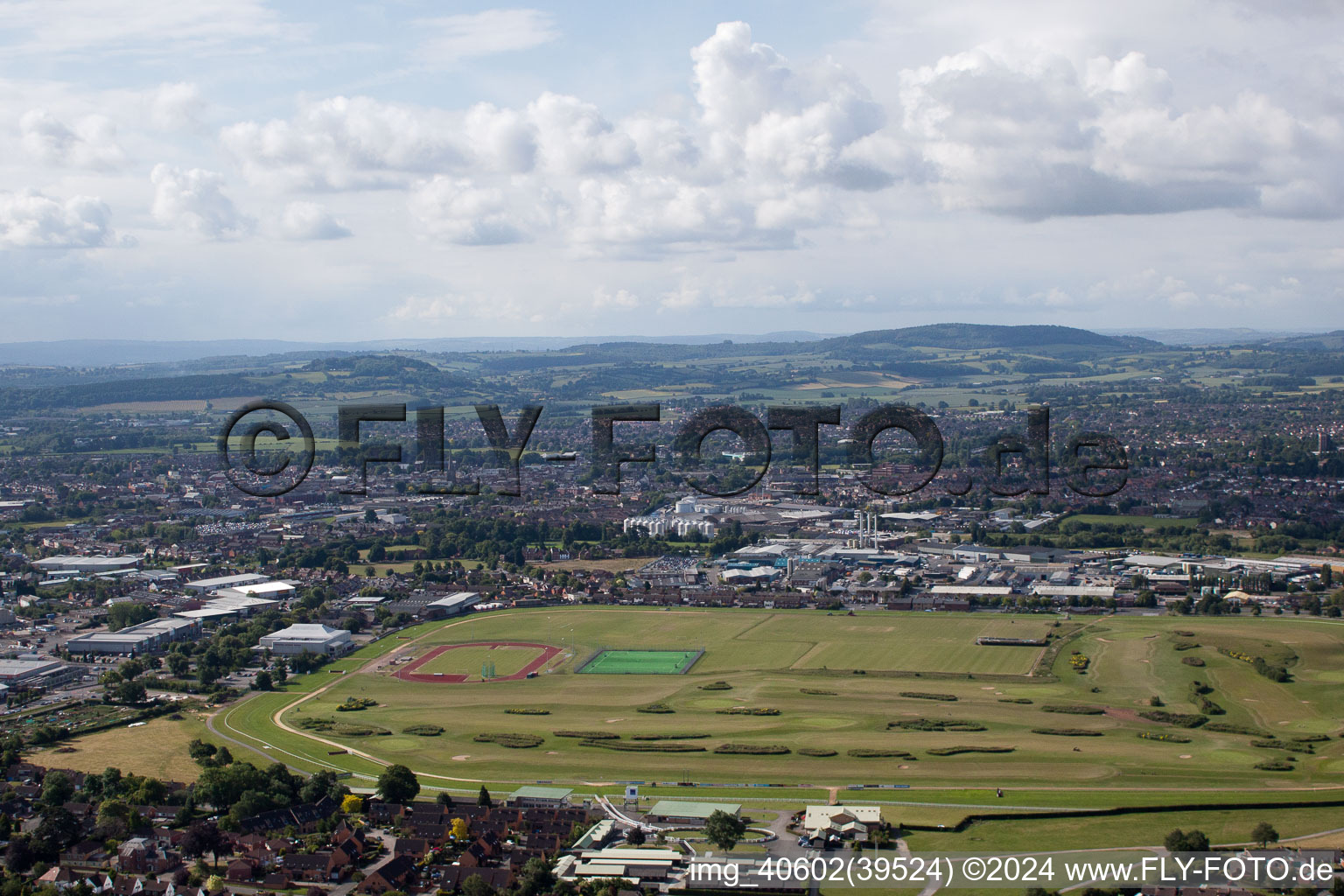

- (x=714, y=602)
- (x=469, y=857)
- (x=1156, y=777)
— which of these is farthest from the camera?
(x=714, y=602)

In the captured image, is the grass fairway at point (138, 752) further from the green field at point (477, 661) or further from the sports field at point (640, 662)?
the sports field at point (640, 662)

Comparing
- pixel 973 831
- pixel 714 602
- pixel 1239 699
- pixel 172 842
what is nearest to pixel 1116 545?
pixel 714 602

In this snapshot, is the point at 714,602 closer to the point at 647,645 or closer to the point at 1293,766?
the point at 647,645

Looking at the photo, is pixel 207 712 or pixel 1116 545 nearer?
pixel 207 712

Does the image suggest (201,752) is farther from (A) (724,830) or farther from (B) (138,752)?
(A) (724,830)

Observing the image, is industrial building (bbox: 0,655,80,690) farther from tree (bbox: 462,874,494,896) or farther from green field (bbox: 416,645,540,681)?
tree (bbox: 462,874,494,896)

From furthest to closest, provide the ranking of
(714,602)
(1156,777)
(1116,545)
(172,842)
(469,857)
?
(1116,545) < (714,602) < (1156,777) < (172,842) < (469,857)

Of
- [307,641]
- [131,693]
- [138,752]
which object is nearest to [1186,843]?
[138,752]
